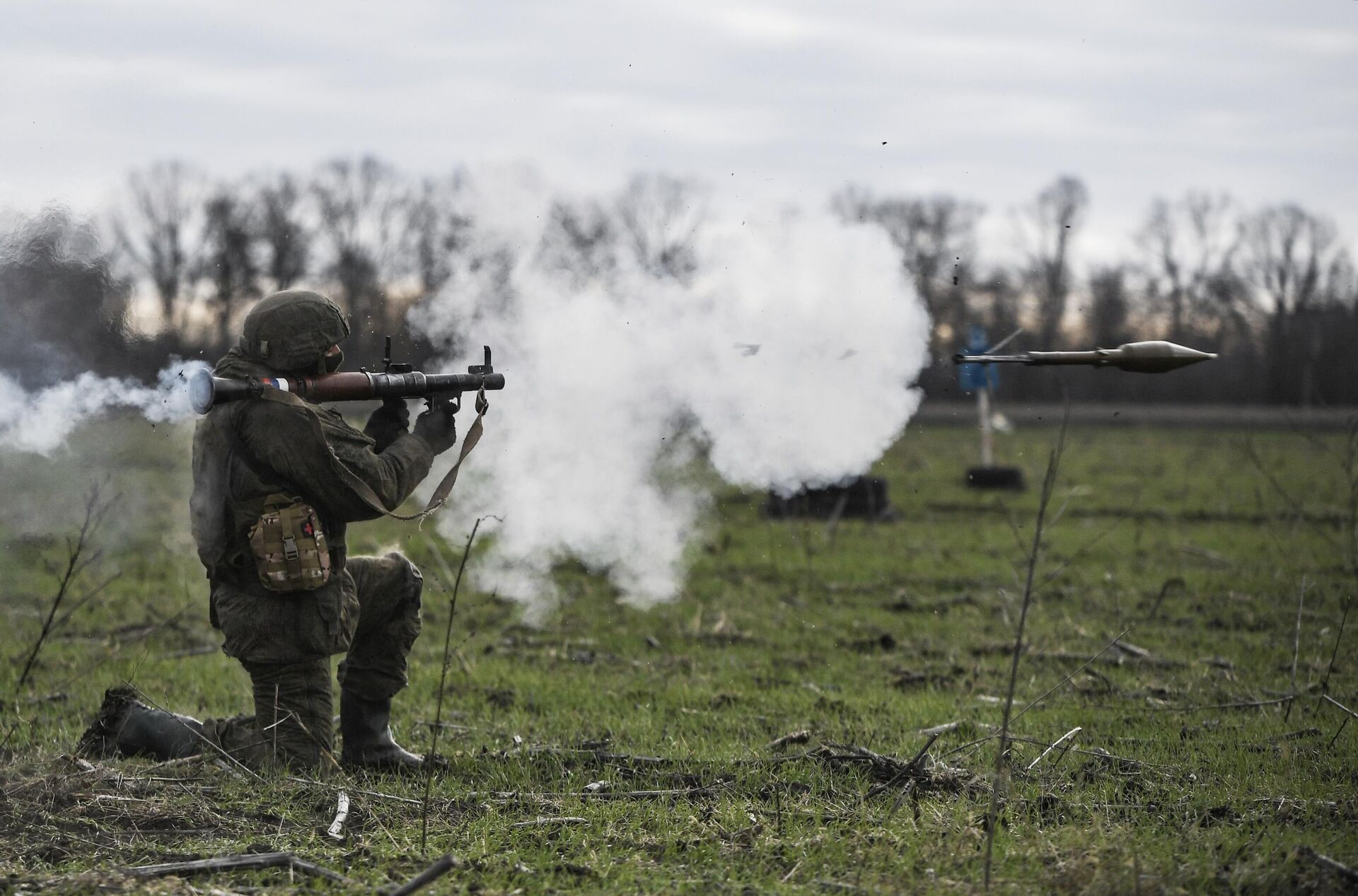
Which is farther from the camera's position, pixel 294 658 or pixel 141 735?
pixel 141 735

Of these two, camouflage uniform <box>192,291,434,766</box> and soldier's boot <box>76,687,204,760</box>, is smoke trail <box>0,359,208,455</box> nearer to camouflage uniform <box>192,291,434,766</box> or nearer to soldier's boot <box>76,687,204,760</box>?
camouflage uniform <box>192,291,434,766</box>

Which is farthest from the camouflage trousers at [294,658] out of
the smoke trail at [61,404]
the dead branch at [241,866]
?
the smoke trail at [61,404]

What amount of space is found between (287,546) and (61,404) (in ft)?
7.31

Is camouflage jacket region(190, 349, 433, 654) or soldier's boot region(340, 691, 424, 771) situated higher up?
camouflage jacket region(190, 349, 433, 654)

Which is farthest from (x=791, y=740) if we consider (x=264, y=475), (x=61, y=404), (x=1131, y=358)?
(x=61, y=404)

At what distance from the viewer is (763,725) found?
6.99 meters

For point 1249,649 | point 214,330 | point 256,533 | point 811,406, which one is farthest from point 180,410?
point 1249,649

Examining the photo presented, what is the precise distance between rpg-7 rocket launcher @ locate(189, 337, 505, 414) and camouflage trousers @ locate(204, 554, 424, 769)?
853 millimetres

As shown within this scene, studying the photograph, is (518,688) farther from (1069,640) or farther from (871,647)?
(1069,640)

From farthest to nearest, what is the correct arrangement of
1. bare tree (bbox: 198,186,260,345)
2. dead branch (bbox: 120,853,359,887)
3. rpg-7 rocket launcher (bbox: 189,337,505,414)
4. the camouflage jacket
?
bare tree (bbox: 198,186,260,345) < the camouflage jacket < rpg-7 rocket launcher (bbox: 189,337,505,414) < dead branch (bbox: 120,853,359,887)

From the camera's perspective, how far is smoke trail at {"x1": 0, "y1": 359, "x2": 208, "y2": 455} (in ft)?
22.6

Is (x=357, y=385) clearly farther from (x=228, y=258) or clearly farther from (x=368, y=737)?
(x=228, y=258)

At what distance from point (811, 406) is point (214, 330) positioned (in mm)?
6215

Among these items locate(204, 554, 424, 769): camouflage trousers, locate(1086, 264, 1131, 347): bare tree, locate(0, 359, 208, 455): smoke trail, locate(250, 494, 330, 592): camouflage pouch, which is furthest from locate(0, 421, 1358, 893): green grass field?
locate(1086, 264, 1131, 347): bare tree
